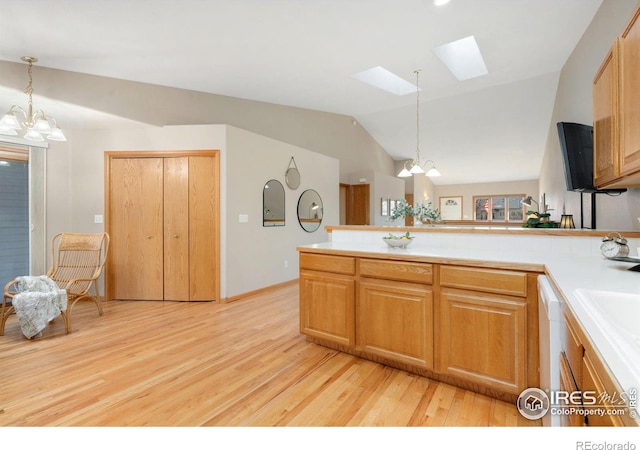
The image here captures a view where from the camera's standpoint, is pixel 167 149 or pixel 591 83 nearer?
pixel 591 83

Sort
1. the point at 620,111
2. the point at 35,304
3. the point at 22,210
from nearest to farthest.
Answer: the point at 620,111 < the point at 35,304 < the point at 22,210

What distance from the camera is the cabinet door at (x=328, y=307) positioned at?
2398mm

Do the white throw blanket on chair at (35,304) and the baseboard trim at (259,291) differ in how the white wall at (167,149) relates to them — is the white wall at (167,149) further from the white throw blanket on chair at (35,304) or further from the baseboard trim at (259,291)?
the white throw blanket on chair at (35,304)

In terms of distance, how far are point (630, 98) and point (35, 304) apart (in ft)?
14.4

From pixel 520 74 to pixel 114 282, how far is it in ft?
21.8

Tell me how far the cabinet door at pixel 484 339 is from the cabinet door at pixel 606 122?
34.9 inches

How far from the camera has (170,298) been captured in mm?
4027

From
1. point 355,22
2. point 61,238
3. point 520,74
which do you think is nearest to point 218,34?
point 355,22

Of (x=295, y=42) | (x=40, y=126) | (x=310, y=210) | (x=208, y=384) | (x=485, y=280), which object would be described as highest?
(x=295, y=42)

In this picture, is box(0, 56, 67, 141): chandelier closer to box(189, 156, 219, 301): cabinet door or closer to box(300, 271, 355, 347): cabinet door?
box(189, 156, 219, 301): cabinet door

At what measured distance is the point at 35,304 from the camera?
110 inches

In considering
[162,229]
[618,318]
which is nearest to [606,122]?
[618,318]

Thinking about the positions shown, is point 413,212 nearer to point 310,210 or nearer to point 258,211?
point 258,211

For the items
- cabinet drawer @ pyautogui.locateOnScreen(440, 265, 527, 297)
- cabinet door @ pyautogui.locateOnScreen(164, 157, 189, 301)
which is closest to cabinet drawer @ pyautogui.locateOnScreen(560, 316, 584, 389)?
cabinet drawer @ pyautogui.locateOnScreen(440, 265, 527, 297)
